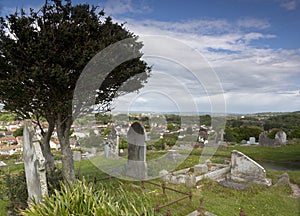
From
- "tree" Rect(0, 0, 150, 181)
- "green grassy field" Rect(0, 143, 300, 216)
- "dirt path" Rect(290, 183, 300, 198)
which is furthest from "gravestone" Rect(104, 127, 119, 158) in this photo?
"dirt path" Rect(290, 183, 300, 198)

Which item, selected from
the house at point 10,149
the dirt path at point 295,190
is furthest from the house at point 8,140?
the dirt path at point 295,190

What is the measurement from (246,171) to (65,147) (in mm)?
7578

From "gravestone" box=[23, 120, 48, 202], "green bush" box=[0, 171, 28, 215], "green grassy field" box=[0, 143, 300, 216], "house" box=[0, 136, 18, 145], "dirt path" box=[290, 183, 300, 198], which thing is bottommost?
"dirt path" box=[290, 183, 300, 198]

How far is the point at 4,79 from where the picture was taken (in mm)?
6043

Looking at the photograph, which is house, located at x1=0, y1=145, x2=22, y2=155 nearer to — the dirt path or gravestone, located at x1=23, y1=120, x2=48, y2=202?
gravestone, located at x1=23, y1=120, x2=48, y2=202

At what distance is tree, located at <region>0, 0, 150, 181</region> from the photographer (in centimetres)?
557

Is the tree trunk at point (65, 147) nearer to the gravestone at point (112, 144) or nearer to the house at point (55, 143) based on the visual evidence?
the gravestone at point (112, 144)

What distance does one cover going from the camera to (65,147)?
7180mm

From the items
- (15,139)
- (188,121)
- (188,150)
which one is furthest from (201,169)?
(15,139)

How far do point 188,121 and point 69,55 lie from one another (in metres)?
6.24

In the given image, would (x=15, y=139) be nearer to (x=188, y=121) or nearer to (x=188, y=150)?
(x=188, y=150)

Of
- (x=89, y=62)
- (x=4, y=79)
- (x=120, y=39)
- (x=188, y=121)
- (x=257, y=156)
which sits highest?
(x=120, y=39)

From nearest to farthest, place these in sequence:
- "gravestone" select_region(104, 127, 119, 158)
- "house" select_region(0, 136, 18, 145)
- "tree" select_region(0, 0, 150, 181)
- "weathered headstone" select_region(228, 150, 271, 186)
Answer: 1. "tree" select_region(0, 0, 150, 181)
2. "weathered headstone" select_region(228, 150, 271, 186)
3. "gravestone" select_region(104, 127, 119, 158)
4. "house" select_region(0, 136, 18, 145)

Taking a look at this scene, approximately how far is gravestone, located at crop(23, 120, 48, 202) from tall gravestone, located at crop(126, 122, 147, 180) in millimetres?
5683
